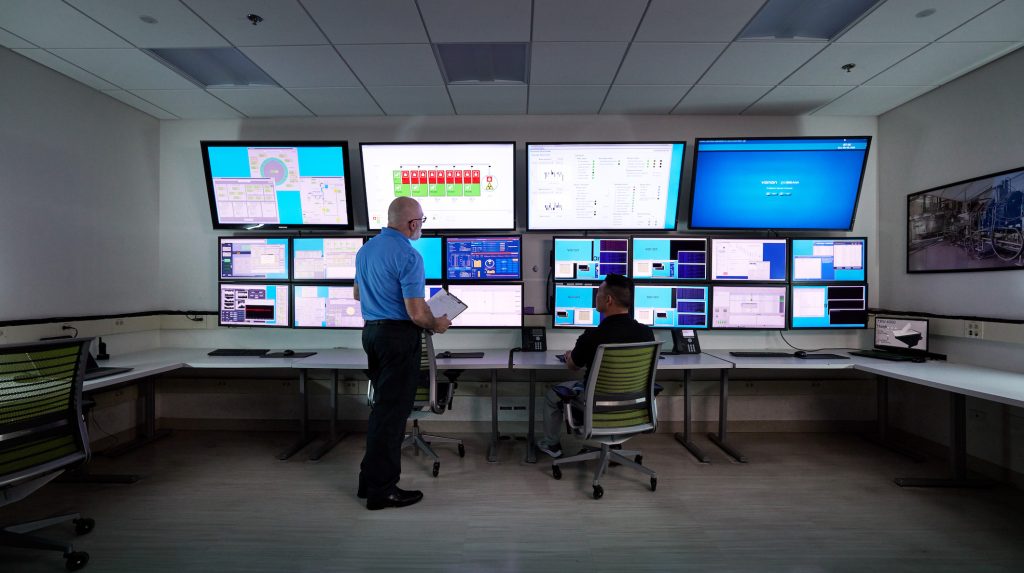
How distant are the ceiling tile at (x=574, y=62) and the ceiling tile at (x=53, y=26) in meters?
2.38

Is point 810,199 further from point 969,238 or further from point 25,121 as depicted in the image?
point 25,121

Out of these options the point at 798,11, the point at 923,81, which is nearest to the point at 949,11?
the point at 798,11

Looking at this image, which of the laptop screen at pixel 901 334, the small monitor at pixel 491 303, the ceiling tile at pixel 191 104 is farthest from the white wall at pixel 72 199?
the laptop screen at pixel 901 334

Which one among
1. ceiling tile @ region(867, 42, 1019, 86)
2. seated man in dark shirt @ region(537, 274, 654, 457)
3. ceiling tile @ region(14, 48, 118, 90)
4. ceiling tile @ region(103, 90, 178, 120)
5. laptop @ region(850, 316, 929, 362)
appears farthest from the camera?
ceiling tile @ region(103, 90, 178, 120)

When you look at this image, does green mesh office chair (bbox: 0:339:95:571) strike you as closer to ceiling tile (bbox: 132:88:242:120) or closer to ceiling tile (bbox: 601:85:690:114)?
ceiling tile (bbox: 132:88:242:120)

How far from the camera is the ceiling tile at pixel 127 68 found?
2615mm

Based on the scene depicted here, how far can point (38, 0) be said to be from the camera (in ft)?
6.96

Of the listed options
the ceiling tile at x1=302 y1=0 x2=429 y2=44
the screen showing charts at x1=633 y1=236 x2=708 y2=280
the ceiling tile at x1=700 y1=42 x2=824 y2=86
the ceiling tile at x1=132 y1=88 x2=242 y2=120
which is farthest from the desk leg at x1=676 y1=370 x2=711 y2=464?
the ceiling tile at x1=132 y1=88 x2=242 y2=120

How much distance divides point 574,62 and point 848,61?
168cm

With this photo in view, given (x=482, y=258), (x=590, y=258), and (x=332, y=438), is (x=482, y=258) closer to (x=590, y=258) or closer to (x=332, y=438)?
(x=590, y=258)

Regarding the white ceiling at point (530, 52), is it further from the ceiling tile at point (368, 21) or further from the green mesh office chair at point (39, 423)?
the green mesh office chair at point (39, 423)

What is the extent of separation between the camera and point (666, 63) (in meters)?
2.72

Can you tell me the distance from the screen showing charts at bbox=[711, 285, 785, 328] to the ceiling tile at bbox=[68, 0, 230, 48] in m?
→ 3.60

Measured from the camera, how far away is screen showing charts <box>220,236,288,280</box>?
10.8 feet
